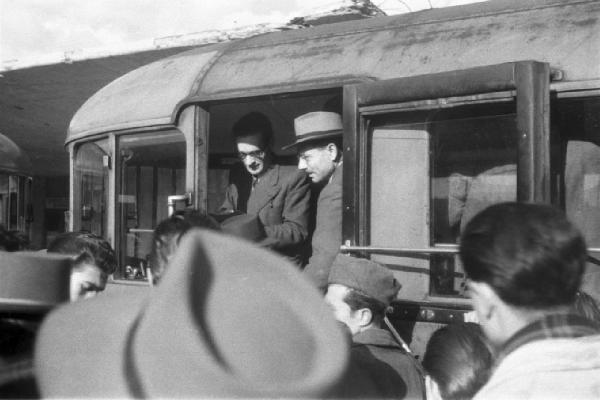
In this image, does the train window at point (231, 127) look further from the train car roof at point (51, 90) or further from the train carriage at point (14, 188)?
the train carriage at point (14, 188)

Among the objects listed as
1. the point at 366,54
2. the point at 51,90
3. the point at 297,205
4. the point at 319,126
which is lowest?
the point at 297,205

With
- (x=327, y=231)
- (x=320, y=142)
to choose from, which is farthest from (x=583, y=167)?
(x=320, y=142)

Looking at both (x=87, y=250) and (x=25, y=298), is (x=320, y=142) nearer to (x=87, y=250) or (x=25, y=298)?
(x=87, y=250)

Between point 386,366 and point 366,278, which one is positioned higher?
point 366,278

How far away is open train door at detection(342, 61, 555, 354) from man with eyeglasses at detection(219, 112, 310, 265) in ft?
1.90

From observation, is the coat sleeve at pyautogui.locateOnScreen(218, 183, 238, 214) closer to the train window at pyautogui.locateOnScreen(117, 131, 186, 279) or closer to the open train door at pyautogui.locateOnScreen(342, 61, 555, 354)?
the train window at pyautogui.locateOnScreen(117, 131, 186, 279)

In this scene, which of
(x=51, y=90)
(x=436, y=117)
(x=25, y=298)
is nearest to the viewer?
(x=25, y=298)

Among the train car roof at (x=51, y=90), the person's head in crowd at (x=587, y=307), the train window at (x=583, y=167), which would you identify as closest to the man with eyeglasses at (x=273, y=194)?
the train window at (x=583, y=167)

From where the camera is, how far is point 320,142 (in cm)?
360

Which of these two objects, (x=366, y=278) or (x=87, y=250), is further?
(x=87, y=250)

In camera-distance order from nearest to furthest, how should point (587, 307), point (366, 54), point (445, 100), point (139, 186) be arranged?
1. point (587, 307)
2. point (445, 100)
3. point (366, 54)
4. point (139, 186)

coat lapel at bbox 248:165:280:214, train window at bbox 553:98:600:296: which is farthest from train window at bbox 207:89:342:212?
train window at bbox 553:98:600:296

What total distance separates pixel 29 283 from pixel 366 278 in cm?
141

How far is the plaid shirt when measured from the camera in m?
1.40
